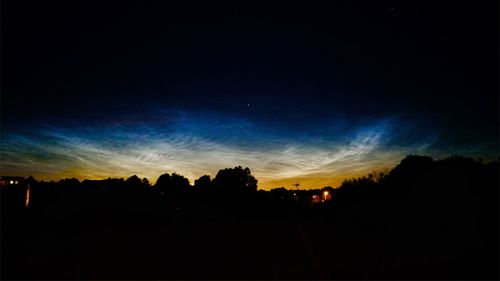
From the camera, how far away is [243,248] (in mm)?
19281

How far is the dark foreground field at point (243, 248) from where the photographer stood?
14.9m

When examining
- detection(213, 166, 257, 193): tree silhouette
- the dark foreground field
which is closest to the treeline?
the dark foreground field

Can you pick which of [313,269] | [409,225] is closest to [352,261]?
[313,269]

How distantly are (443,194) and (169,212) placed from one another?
946 inches

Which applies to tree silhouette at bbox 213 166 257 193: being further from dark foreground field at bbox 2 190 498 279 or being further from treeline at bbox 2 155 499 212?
dark foreground field at bbox 2 190 498 279

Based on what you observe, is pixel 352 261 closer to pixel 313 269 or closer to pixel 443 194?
pixel 313 269

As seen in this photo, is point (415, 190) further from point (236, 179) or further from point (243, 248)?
point (236, 179)

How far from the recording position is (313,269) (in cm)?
1444

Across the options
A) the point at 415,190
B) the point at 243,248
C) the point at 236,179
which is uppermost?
the point at 236,179

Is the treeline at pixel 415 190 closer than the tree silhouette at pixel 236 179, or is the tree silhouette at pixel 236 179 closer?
the treeline at pixel 415 190

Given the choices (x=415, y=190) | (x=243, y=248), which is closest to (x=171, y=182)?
(x=415, y=190)

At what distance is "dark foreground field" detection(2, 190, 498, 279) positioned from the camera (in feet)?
48.9

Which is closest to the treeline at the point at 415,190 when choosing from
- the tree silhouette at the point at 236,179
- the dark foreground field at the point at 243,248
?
the dark foreground field at the point at 243,248

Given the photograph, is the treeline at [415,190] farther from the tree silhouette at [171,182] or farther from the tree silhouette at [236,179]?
the tree silhouette at [171,182]
